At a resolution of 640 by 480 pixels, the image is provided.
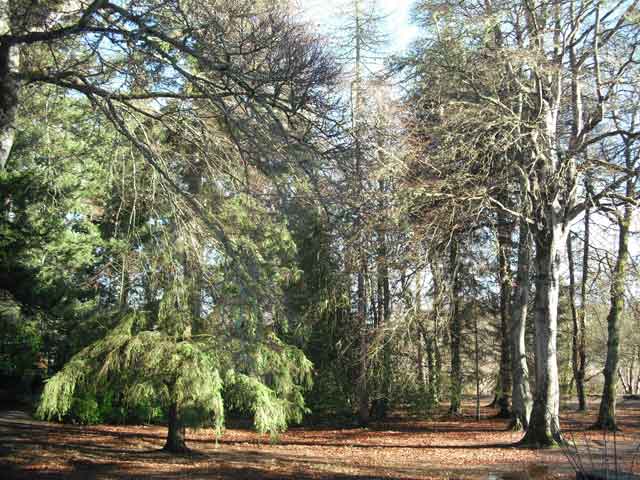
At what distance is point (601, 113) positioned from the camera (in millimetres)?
10195

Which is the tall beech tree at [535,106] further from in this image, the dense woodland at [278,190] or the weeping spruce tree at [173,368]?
the weeping spruce tree at [173,368]

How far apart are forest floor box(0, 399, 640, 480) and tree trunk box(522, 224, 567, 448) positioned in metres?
0.43

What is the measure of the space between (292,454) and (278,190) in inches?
329

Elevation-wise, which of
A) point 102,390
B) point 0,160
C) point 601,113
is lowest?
point 102,390

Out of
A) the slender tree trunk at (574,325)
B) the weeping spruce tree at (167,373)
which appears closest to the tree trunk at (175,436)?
the weeping spruce tree at (167,373)

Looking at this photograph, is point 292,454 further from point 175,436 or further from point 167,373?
point 167,373

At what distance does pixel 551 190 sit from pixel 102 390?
945 cm

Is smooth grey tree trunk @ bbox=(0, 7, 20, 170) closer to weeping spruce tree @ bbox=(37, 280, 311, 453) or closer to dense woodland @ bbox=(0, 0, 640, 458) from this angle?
dense woodland @ bbox=(0, 0, 640, 458)

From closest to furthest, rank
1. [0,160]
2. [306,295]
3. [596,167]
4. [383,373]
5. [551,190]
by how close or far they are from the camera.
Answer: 1. [0,160]
2. [596,167]
3. [551,190]
4. [383,373]
5. [306,295]

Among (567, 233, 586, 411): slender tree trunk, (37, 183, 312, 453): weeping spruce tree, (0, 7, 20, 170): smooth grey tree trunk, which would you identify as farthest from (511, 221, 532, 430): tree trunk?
(0, 7, 20, 170): smooth grey tree trunk

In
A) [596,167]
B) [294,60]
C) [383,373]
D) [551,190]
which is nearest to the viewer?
[294,60]

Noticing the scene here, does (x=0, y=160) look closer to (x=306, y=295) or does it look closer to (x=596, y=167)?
(x=596, y=167)

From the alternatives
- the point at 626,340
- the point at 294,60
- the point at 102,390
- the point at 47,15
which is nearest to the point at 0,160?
the point at 47,15

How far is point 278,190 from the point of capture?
5.00 metres
